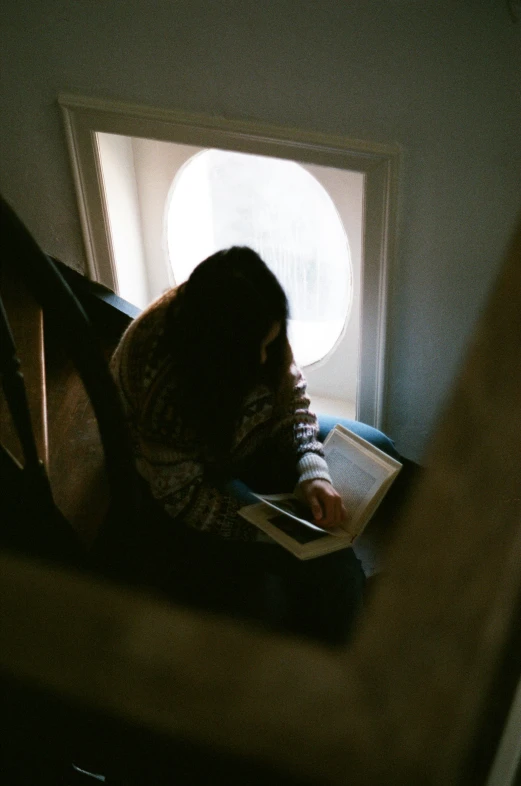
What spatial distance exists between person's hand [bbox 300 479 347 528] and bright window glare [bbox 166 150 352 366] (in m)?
1.02

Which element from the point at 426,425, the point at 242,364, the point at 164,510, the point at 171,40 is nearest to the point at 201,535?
the point at 164,510

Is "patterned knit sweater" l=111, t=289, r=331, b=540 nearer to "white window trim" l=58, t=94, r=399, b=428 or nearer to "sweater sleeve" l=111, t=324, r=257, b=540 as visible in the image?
"sweater sleeve" l=111, t=324, r=257, b=540

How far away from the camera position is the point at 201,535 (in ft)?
6.15

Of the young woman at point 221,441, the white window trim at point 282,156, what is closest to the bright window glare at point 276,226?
the white window trim at point 282,156

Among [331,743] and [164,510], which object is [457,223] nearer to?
[164,510]

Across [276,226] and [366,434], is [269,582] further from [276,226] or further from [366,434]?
[276,226]

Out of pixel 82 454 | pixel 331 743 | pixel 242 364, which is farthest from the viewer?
pixel 82 454

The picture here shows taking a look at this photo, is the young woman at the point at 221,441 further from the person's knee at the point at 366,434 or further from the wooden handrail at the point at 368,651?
the wooden handrail at the point at 368,651

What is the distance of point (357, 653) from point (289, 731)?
0.12 feet

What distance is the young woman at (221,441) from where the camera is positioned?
68.0 inches

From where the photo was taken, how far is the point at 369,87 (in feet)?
7.07

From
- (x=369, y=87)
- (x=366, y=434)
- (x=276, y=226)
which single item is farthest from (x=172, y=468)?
(x=276, y=226)

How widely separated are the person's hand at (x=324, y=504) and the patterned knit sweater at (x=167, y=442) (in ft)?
0.14

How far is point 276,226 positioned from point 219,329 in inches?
51.7
